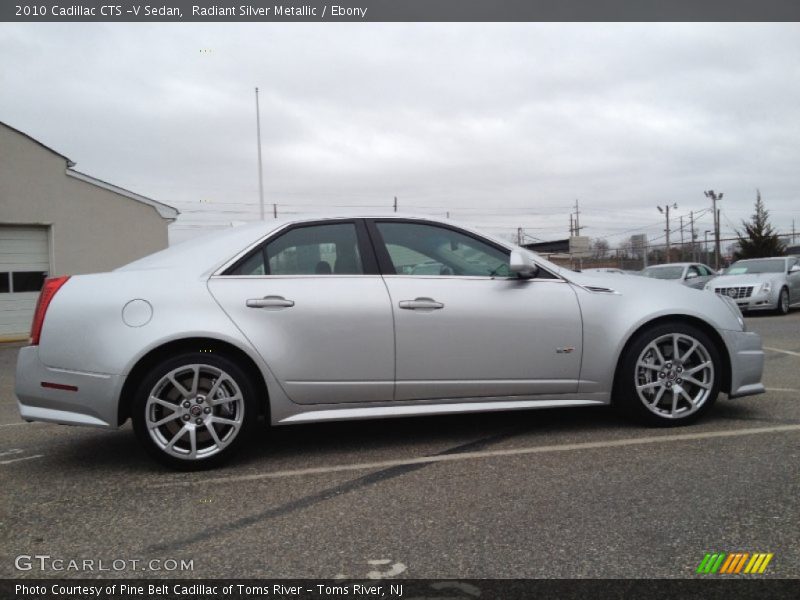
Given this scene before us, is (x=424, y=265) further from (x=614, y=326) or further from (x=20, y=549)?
(x=20, y=549)

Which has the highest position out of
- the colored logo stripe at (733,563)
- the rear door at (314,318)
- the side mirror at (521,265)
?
the side mirror at (521,265)

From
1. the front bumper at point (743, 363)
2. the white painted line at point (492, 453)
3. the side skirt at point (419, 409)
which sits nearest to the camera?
the white painted line at point (492, 453)

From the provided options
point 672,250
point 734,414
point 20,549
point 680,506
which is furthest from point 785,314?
point 672,250

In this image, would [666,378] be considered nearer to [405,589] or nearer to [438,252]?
[438,252]

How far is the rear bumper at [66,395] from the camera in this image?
3553 mm

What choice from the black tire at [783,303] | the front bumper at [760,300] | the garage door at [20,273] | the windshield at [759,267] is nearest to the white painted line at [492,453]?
the front bumper at [760,300]

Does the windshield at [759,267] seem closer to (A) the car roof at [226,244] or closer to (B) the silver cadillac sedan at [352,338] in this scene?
(B) the silver cadillac sedan at [352,338]

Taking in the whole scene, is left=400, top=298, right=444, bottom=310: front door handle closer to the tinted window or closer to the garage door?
the garage door

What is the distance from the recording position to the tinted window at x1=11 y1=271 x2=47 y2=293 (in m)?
15.8

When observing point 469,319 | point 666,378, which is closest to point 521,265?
point 469,319

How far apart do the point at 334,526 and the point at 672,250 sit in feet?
185

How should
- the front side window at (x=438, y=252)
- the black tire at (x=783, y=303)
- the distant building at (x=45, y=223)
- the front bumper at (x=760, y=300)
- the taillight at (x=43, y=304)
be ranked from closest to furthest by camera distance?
1. the taillight at (x=43, y=304)
2. the front side window at (x=438, y=252)
3. the front bumper at (x=760, y=300)
4. the black tire at (x=783, y=303)
5. the distant building at (x=45, y=223)

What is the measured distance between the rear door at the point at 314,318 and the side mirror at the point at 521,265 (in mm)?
817

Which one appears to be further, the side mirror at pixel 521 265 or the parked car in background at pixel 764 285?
the parked car in background at pixel 764 285
